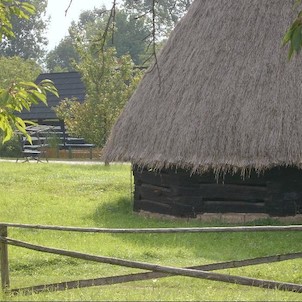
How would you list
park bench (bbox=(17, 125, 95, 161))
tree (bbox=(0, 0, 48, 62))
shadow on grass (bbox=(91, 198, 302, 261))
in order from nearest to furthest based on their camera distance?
shadow on grass (bbox=(91, 198, 302, 261)) < park bench (bbox=(17, 125, 95, 161)) < tree (bbox=(0, 0, 48, 62))

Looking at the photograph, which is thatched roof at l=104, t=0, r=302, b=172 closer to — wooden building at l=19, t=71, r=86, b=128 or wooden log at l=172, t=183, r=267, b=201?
wooden log at l=172, t=183, r=267, b=201

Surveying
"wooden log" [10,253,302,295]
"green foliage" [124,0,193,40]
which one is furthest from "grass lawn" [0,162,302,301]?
"green foliage" [124,0,193,40]

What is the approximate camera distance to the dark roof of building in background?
42.4 m

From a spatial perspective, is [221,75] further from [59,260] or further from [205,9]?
[59,260]

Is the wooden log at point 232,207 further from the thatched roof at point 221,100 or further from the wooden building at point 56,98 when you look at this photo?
the wooden building at point 56,98

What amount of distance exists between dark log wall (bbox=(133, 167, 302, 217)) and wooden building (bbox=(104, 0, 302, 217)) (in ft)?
0.06

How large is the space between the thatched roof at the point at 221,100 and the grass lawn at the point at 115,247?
4.47 ft


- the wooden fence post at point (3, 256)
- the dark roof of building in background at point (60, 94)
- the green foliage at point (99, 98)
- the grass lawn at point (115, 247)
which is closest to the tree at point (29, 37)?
the dark roof of building in background at point (60, 94)

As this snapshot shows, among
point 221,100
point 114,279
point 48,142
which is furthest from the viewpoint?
point 48,142

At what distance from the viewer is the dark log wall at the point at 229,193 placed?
15.4 metres

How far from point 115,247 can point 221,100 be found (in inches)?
158

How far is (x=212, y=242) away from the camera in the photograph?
13.5 meters

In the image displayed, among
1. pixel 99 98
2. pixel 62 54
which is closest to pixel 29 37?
pixel 62 54

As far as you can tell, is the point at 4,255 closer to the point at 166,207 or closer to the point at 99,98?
the point at 166,207
